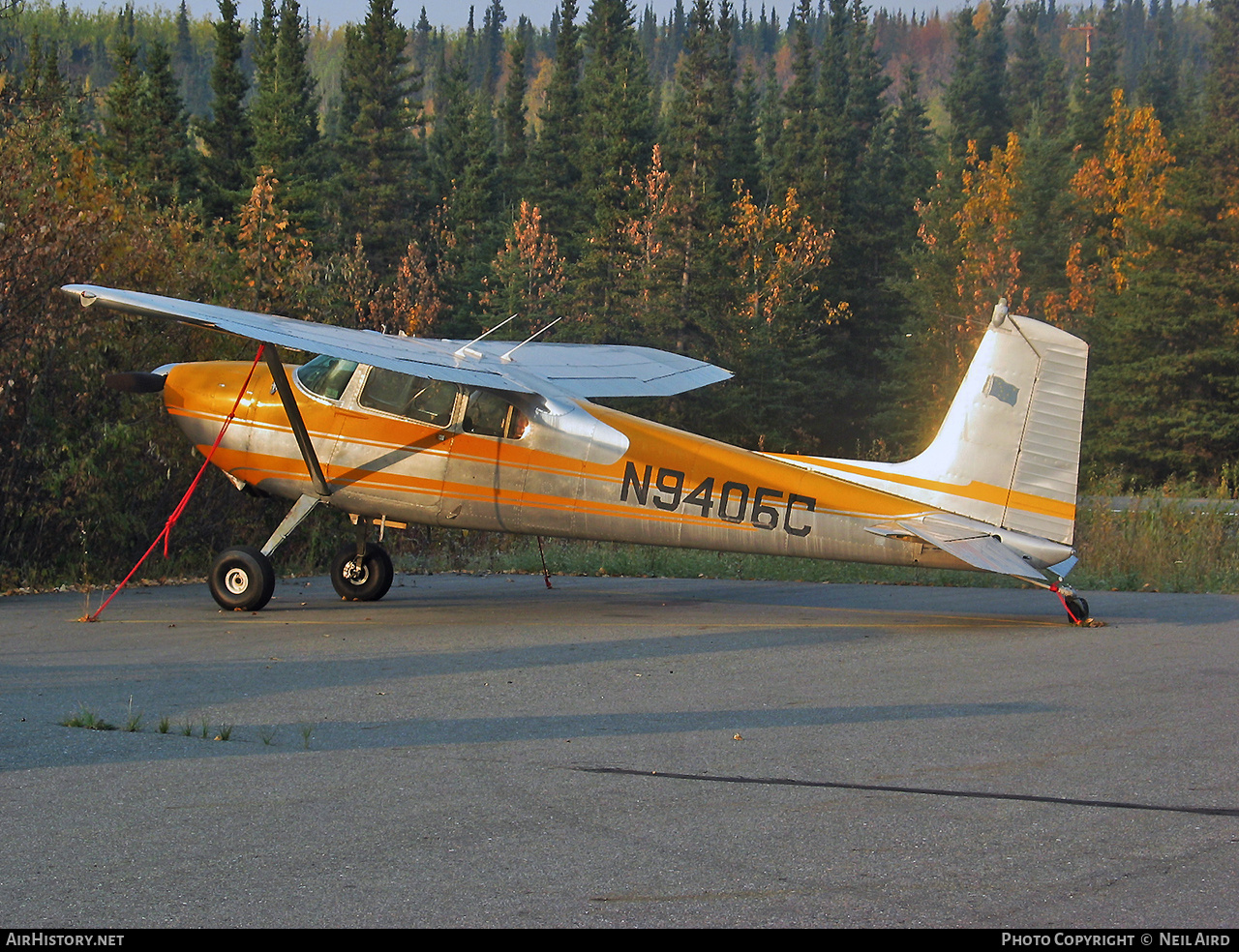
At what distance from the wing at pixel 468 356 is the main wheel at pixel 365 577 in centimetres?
222

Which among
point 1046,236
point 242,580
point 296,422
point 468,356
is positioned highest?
point 1046,236

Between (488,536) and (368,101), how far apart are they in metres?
58.2

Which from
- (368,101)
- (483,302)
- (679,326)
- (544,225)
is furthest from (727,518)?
(368,101)

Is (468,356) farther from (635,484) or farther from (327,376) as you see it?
(635,484)

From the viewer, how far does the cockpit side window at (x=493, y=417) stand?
1155 centimetres

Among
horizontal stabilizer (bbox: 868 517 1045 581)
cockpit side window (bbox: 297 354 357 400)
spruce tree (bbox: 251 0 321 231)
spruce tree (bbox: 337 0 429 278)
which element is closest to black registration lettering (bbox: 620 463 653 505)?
→ horizontal stabilizer (bbox: 868 517 1045 581)

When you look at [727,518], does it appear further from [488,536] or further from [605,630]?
[488,536]

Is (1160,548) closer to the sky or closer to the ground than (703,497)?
closer to the ground

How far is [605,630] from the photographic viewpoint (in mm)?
10445

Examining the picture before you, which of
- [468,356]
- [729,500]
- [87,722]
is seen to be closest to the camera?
[87,722]

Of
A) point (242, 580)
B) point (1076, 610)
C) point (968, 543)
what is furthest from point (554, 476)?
point (1076, 610)

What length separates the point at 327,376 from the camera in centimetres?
1198

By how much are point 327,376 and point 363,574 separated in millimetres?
2020

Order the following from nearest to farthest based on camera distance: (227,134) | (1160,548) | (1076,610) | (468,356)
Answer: (1076,610)
(468,356)
(1160,548)
(227,134)
